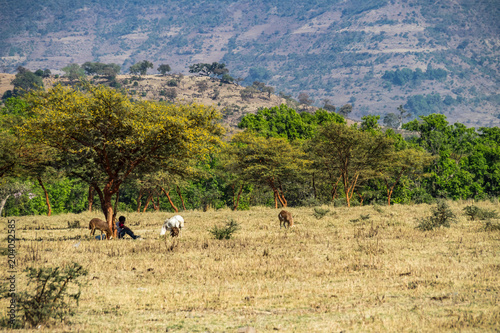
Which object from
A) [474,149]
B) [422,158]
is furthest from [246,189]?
[474,149]

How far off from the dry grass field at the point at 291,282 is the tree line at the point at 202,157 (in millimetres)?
4925

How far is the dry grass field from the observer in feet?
30.8

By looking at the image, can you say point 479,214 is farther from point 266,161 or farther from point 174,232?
point 266,161

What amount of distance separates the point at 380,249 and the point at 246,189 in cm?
5725

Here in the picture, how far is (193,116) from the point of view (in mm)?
25531

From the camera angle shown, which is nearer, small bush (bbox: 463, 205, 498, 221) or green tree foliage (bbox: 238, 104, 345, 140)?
small bush (bbox: 463, 205, 498, 221)

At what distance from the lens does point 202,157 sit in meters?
25.0

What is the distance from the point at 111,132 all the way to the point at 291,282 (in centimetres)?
1302

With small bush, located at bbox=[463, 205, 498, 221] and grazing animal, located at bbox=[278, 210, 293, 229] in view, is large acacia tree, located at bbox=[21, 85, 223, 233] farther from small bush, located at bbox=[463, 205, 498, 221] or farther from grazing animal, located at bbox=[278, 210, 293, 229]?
small bush, located at bbox=[463, 205, 498, 221]

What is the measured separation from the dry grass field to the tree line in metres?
4.92

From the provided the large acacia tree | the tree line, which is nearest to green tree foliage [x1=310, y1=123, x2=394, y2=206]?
the tree line

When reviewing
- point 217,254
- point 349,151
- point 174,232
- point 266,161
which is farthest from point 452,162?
point 217,254

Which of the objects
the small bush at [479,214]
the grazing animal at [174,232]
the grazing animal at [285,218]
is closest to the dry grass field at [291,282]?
the grazing animal at [174,232]

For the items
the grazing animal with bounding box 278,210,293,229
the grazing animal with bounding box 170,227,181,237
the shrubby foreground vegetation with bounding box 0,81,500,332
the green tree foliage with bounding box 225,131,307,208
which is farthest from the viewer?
the green tree foliage with bounding box 225,131,307,208
